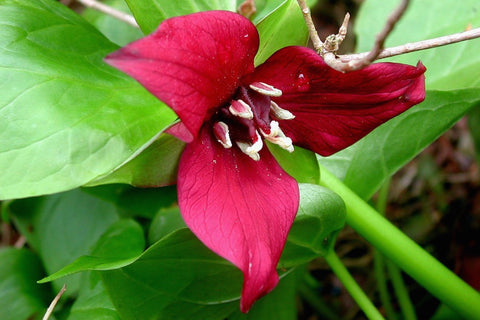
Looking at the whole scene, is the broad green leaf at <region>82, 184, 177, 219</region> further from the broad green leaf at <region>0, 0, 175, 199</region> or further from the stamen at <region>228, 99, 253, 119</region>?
the stamen at <region>228, 99, 253, 119</region>

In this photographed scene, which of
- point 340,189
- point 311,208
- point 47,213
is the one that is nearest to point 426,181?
point 340,189

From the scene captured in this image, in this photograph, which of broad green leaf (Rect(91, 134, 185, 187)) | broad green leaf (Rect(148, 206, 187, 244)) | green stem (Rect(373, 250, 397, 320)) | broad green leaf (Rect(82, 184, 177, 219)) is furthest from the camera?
green stem (Rect(373, 250, 397, 320))

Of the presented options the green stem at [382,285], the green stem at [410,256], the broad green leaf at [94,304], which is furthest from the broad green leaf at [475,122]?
the broad green leaf at [94,304]

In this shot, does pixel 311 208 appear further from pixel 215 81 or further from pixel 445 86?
pixel 445 86

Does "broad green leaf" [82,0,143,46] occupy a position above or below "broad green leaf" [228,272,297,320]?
above

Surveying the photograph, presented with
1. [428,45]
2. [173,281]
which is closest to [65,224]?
[173,281]

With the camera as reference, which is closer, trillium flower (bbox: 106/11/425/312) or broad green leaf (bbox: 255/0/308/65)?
trillium flower (bbox: 106/11/425/312)

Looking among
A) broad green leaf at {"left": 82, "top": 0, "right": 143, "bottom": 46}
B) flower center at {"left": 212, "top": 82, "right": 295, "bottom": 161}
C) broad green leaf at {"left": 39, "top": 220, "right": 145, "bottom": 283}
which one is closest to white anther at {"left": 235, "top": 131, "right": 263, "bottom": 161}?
flower center at {"left": 212, "top": 82, "right": 295, "bottom": 161}
